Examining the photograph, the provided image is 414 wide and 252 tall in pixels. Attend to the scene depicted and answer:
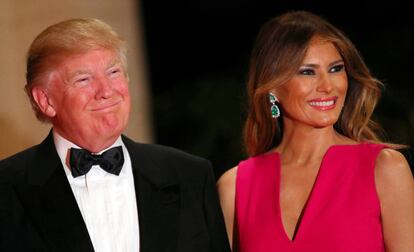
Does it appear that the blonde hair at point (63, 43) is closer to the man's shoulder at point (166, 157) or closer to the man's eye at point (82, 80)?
the man's eye at point (82, 80)

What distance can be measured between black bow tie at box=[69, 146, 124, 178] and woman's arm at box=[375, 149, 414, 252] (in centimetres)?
113

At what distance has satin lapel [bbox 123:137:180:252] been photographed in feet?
10.8

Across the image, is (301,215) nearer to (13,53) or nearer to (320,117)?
(320,117)

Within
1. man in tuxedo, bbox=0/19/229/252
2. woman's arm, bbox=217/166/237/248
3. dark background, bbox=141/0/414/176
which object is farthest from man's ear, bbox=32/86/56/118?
dark background, bbox=141/0/414/176

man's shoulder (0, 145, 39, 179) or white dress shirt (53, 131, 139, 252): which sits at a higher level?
man's shoulder (0, 145, 39, 179)

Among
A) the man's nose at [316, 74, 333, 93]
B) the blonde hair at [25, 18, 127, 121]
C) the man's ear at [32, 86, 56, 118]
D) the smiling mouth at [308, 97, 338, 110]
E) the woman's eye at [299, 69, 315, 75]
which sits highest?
the blonde hair at [25, 18, 127, 121]

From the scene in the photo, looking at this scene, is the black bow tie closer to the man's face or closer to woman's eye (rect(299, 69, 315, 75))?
the man's face

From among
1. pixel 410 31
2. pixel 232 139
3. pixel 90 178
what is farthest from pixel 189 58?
pixel 90 178

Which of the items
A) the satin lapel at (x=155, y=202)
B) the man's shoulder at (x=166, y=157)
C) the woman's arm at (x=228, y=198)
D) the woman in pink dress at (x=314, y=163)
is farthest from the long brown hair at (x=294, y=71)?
the satin lapel at (x=155, y=202)

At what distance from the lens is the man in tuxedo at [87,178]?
3203mm

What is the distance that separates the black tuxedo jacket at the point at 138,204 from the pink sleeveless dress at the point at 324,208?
442mm

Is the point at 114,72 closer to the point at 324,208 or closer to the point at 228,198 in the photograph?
the point at 228,198

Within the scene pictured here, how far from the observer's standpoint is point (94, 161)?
11.0 feet

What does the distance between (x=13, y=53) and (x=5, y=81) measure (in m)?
0.15
